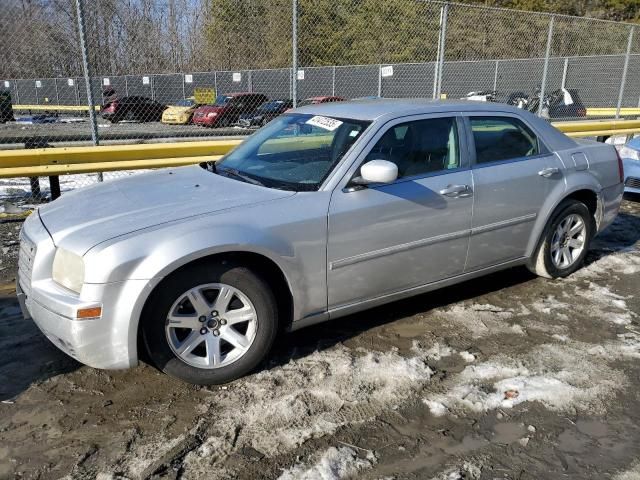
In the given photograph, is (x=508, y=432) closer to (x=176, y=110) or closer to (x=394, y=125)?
(x=394, y=125)

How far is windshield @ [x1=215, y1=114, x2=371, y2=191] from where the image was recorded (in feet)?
11.8

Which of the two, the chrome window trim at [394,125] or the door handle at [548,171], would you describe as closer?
the chrome window trim at [394,125]

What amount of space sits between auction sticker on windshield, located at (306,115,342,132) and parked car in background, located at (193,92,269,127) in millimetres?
13517

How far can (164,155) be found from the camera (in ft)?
22.6

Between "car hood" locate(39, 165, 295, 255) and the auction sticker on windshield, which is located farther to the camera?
the auction sticker on windshield

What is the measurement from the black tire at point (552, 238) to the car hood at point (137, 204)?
243 cm

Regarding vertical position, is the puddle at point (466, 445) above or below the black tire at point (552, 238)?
below

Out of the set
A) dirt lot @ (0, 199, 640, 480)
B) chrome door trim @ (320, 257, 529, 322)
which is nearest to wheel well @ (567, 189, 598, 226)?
chrome door trim @ (320, 257, 529, 322)

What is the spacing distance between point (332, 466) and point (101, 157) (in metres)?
5.09

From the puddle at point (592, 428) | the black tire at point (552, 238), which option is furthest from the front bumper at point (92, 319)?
the black tire at point (552, 238)

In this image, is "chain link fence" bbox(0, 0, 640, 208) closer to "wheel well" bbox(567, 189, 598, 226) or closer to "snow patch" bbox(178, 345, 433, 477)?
"wheel well" bbox(567, 189, 598, 226)

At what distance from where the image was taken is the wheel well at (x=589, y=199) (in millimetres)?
4836

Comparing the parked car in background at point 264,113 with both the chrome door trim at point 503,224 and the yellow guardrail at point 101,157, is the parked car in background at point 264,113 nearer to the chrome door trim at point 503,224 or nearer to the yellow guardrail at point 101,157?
the yellow guardrail at point 101,157

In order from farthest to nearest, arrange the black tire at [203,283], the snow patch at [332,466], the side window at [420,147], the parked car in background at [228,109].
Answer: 1. the parked car in background at [228,109]
2. the side window at [420,147]
3. the black tire at [203,283]
4. the snow patch at [332,466]
